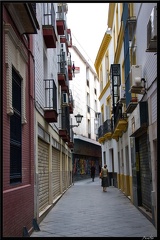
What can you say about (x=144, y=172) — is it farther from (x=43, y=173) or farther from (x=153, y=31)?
(x=153, y=31)

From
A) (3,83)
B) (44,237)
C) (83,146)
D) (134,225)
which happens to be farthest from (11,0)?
(83,146)

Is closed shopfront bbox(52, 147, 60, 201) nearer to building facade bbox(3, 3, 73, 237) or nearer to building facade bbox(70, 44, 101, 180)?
building facade bbox(3, 3, 73, 237)

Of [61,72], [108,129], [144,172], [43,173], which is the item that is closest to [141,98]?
[144,172]

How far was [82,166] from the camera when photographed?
39.0m

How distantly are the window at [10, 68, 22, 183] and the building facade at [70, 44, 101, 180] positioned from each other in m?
25.8

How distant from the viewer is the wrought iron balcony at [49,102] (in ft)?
43.5

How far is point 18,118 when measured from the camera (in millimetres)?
8625

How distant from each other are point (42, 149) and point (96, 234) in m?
4.47

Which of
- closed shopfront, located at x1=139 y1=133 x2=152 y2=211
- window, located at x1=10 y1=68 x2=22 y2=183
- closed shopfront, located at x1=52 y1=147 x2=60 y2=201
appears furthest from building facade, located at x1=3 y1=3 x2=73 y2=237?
closed shopfront, located at x1=52 y1=147 x2=60 y2=201

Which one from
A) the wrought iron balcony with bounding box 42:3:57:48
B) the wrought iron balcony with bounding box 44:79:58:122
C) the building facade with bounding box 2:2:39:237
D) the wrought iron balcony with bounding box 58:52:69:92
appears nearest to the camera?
the building facade with bounding box 2:2:39:237

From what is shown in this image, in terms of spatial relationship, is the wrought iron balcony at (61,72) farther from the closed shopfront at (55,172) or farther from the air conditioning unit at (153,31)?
the air conditioning unit at (153,31)

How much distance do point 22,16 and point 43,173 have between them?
651cm

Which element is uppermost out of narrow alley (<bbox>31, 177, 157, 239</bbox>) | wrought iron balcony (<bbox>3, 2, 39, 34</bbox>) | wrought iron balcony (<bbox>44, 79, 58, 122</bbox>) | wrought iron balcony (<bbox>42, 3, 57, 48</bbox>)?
wrought iron balcony (<bbox>42, 3, 57, 48</bbox>)

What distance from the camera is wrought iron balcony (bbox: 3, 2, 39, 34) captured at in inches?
295
